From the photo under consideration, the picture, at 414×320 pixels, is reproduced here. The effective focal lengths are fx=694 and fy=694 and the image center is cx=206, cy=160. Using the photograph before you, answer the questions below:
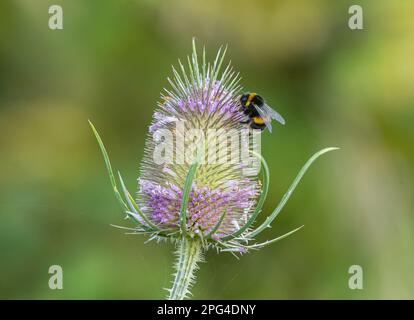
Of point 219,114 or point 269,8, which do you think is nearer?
point 219,114

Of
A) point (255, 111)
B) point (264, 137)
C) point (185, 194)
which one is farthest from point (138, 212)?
point (264, 137)

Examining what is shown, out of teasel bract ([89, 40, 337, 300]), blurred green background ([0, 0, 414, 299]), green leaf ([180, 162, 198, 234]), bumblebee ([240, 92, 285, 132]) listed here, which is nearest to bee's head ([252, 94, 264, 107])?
bumblebee ([240, 92, 285, 132])

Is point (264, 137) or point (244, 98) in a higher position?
point (264, 137)

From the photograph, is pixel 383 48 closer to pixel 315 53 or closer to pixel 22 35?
pixel 315 53

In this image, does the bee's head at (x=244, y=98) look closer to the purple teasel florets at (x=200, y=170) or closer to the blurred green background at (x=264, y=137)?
the purple teasel florets at (x=200, y=170)

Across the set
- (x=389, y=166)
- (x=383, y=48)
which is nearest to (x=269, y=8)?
(x=383, y=48)

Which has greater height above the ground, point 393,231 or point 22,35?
point 22,35

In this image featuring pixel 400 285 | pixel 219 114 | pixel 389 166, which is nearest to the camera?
pixel 219 114

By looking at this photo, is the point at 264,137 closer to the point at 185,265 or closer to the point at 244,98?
the point at 244,98
